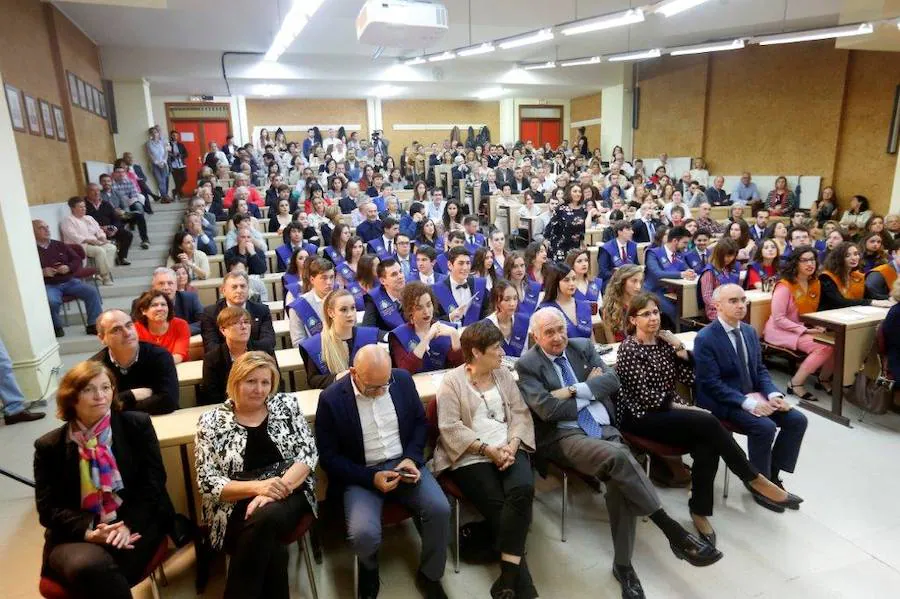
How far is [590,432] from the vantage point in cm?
261

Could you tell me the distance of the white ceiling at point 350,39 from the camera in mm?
8852

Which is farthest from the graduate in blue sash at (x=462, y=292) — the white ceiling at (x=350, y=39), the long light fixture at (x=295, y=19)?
the white ceiling at (x=350, y=39)

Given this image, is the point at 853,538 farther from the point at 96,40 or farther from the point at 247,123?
the point at 247,123

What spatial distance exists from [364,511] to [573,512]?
127 centimetres

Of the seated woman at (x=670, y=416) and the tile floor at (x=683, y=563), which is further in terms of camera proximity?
the seated woman at (x=670, y=416)

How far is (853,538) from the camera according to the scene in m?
2.64

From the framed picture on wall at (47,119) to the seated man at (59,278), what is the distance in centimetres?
230

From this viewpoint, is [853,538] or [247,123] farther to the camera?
[247,123]

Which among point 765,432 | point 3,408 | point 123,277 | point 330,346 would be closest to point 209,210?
point 123,277

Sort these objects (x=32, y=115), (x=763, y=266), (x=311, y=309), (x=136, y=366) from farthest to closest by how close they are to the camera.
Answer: (x=32, y=115) → (x=763, y=266) → (x=311, y=309) → (x=136, y=366)

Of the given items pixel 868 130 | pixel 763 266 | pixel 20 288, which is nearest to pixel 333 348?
pixel 20 288

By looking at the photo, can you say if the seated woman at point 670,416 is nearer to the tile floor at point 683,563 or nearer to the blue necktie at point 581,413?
the tile floor at point 683,563

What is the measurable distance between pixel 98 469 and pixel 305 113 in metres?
16.1

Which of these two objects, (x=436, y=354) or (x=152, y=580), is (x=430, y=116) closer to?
(x=436, y=354)
